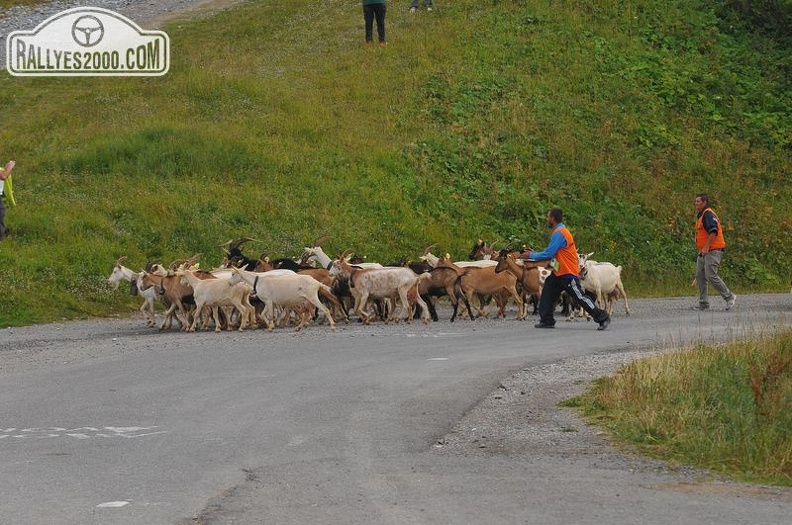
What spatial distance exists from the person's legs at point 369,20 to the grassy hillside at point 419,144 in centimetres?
71

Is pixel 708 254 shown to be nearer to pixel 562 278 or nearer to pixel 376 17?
pixel 562 278

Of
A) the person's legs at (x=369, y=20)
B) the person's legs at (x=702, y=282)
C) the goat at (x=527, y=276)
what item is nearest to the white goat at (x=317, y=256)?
the goat at (x=527, y=276)

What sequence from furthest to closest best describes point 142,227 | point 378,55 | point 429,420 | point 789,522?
point 378,55 < point 142,227 < point 429,420 < point 789,522

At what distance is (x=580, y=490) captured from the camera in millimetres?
8844

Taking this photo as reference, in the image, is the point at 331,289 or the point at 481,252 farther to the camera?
the point at 481,252

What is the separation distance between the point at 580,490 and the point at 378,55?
108 ft

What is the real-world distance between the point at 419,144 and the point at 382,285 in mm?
12571

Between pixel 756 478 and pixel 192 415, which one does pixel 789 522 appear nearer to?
pixel 756 478

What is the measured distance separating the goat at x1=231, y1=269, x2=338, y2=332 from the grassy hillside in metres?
4.15

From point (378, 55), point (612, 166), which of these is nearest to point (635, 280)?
point (612, 166)

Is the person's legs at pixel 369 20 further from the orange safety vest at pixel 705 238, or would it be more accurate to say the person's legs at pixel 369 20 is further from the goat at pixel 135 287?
the orange safety vest at pixel 705 238

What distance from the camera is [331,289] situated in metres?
23.0

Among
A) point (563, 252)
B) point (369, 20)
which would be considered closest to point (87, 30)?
point (369, 20)

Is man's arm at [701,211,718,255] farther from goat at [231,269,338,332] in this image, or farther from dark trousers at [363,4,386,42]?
dark trousers at [363,4,386,42]
